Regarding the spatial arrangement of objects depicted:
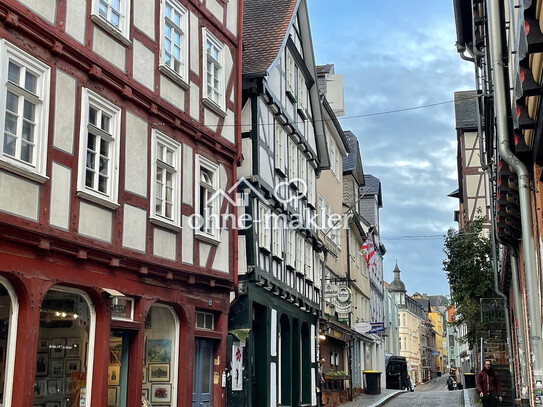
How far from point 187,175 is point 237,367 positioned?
16.4ft

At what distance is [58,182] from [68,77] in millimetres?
1727

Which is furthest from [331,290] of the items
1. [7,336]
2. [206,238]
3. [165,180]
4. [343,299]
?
[7,336]

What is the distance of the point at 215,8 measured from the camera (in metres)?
18.1

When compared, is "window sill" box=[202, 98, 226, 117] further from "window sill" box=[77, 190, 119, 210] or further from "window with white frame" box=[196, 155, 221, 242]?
"window sill" box=[77, 190, 119, 210]

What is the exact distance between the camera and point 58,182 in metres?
11.5

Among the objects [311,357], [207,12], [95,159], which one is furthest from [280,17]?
[95,159]

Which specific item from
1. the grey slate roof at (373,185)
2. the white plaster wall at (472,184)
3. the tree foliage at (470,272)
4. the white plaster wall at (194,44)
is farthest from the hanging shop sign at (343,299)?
the grey slate roof at (373,185)

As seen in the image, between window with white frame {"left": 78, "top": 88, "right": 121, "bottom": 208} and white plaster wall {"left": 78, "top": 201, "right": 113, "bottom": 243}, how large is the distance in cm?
15

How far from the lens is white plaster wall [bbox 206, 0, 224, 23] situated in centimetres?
1772

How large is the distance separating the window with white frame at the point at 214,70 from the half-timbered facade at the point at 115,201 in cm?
4

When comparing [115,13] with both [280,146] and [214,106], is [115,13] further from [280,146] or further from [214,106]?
[280,146]

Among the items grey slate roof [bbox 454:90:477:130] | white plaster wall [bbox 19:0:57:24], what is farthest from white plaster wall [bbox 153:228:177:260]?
grey slate roof [bbox 454:90:477:130]

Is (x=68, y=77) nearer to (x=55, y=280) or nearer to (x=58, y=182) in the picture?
(x=58, y=182)

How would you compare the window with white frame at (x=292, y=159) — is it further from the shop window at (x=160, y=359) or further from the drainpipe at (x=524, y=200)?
the drainpipe at (x=524, y=200)
